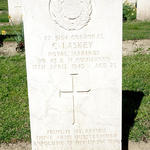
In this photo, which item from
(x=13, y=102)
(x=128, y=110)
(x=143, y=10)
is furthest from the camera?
(x=143, y=10)

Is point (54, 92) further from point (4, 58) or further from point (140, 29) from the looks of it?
point (140, 29)

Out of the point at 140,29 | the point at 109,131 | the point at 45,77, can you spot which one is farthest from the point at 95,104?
the point at 140,29

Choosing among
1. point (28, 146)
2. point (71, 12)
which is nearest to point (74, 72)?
point (71, 12)

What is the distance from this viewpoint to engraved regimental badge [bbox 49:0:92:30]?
2.77m

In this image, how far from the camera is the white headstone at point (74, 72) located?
2.79 meters

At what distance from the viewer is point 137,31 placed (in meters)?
9.22

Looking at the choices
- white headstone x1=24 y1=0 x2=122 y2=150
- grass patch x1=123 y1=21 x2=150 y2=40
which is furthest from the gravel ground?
grass patch x1=123 y1=21 x2=150 y2=40

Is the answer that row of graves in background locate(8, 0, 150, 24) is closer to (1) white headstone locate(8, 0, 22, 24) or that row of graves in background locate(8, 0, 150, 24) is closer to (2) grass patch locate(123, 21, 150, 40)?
(1) white headstone locate(8, 0, 22, 24)

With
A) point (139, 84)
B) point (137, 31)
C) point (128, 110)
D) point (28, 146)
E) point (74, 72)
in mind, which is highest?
point (74, 72)

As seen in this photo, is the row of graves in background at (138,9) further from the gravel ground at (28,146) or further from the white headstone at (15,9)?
the gravel ground at (28,146)

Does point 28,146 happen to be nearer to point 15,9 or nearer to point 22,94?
point 22,94

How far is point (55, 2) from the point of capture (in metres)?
2.76

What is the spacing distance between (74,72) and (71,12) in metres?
0.58

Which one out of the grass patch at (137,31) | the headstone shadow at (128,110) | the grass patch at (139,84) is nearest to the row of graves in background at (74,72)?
the headstone shadow at (128,110)
